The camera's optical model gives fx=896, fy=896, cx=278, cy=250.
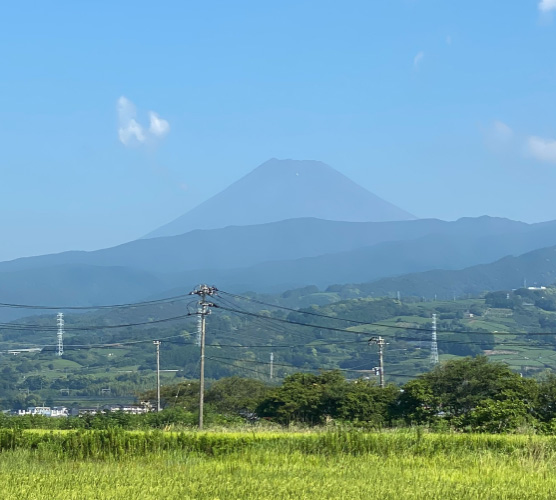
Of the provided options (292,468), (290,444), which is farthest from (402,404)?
(292,468)

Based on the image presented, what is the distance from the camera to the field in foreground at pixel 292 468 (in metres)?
16.5

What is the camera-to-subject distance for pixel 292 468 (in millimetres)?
19344

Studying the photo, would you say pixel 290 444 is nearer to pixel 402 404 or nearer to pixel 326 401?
pixel 402 404

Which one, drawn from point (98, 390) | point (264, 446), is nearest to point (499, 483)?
point (264, 446)

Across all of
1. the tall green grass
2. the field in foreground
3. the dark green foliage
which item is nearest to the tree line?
the dark green foliage

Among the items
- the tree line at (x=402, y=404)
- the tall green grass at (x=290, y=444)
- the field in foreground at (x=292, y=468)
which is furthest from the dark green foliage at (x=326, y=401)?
the field in foreground at (x=292, y=468)

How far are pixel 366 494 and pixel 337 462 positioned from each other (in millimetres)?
4025

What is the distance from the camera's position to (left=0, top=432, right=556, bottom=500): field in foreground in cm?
1652

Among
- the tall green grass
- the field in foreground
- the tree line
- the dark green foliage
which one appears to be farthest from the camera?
the dark green foliage

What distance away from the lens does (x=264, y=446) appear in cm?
2270

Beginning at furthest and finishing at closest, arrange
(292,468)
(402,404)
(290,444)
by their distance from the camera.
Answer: (402,404) → (290,444) → (292,468)

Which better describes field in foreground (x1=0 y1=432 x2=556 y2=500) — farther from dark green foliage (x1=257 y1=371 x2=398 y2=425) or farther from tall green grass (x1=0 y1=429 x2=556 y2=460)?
dark green foliage (x1=257 y1=371 x2=398 y2=425)

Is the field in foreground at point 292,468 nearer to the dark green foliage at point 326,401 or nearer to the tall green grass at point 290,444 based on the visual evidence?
the tall green grass at point 290,444

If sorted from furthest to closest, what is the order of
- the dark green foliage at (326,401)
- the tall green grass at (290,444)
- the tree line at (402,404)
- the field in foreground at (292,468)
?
the dark green foliage at (326,401), the tree line at (402,404), the tall green grass at (290,444), the field in foreground at (292,468)
